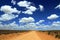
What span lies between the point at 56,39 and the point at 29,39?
3951 mm

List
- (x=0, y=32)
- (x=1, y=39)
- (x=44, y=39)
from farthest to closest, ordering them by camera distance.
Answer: (x=0, y=32)
(x=44, y=39)
(x=1, y=39)

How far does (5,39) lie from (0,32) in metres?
4.00

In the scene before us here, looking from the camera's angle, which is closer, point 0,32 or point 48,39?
point 48,39

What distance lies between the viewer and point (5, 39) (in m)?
20.1

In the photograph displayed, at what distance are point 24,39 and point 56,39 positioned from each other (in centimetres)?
471

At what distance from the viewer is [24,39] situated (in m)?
20.3

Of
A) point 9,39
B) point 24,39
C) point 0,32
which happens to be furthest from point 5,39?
point 0,32

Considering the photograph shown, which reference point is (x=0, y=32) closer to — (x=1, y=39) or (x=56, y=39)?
(x=1, y=39)

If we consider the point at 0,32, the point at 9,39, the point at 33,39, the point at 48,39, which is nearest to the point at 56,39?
the point at 48,39

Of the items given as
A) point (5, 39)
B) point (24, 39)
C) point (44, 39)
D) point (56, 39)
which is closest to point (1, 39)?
point (5, 39)

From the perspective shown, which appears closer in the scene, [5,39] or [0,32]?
[5,39]

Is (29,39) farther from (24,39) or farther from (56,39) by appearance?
(56,39)

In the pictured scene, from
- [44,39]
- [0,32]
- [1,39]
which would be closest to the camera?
[1,39]

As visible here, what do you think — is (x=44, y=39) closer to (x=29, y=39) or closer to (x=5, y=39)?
(x=29, y=39)
